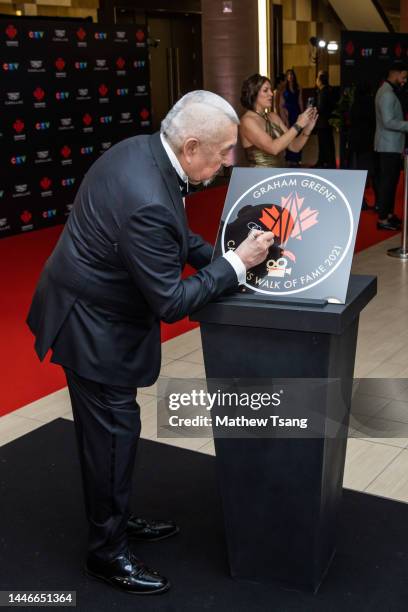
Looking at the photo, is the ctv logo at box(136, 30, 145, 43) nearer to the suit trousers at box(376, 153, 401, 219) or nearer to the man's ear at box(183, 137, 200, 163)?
the suit trousers at box(376, 153, 401, 219)

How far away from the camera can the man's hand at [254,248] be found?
6.95 ft

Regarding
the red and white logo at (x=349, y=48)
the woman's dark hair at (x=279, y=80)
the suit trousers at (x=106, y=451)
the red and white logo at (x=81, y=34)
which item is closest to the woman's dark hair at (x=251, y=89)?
the suit trousers at (x=106, y=451)

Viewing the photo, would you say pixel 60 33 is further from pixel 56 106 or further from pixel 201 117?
pixel 201 117

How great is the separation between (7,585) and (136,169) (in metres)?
1.37

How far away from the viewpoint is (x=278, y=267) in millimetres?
2168

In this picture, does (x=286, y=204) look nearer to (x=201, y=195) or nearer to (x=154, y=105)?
(x=201, y=195)

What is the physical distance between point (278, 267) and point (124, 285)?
1.41 ft

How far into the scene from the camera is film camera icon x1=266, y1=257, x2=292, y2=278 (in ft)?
7.08

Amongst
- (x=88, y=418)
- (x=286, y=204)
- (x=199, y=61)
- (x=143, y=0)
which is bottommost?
(x=88, y=418)

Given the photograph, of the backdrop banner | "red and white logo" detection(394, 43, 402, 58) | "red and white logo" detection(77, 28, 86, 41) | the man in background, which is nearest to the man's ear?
the man in background

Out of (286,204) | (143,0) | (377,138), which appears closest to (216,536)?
(286,204)

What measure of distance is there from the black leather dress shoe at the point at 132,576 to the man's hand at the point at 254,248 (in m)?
0.99

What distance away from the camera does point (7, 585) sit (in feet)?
8.04

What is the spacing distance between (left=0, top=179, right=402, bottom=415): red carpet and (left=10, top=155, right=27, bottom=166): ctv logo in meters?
0.76
